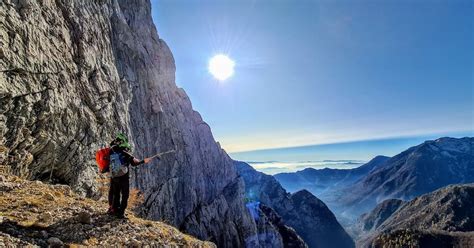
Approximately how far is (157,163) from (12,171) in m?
53.4

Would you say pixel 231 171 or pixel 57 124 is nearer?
pixel 57 124

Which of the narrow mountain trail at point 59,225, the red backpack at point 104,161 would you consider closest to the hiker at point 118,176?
the red backpack at point 104,161

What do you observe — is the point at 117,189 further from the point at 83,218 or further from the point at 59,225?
the point at 59,225

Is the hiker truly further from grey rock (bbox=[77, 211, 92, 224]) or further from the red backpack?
grey rock (bbox=[77, 211, 92, 224])

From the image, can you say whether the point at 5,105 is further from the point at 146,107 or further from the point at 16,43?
the point at 146,107

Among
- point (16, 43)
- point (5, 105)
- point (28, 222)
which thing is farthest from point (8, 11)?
point (28, 222)

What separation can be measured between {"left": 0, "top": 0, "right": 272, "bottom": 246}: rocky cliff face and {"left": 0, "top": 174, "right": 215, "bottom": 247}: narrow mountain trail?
4.71m

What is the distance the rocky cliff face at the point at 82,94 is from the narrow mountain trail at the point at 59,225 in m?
4.71

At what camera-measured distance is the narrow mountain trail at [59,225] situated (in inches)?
444

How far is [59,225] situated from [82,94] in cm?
2144

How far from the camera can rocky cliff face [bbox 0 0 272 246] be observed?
69.8 feet

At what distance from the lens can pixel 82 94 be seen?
31672 mm

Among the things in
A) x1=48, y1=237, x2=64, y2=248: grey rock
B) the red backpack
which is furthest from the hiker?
x1=48, y1=237, x2=64, y2=248: grey rock

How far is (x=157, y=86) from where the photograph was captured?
80188 mm
